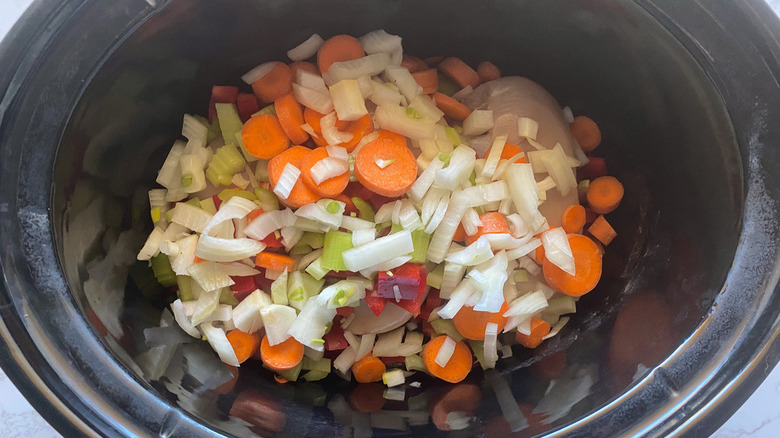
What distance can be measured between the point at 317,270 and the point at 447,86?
0.55 m

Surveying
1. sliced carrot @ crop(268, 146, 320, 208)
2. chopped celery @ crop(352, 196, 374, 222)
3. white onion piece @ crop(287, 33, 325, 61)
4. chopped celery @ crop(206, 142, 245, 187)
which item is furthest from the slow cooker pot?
chopped celery @ crop(352, 196, 374, 222)

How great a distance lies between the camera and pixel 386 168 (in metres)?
1.12

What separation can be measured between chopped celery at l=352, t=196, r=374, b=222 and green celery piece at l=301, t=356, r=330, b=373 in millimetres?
322

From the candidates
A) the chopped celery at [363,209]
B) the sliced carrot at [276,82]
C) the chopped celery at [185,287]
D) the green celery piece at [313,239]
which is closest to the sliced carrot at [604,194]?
the chopped celery at [363,209]

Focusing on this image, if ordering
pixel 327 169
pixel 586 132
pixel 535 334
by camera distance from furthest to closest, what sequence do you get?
pixel 586 132, pixel 535 334, pixel 327 169

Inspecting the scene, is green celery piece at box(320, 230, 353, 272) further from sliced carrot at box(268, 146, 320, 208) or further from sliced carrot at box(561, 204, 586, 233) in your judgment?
sliced carrot at box(561, 204, 586, 233)

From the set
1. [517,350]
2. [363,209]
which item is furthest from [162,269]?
[517,350]

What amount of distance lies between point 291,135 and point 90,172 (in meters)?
0.38

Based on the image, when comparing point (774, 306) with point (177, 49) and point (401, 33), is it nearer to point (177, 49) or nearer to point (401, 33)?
point (401, 33)

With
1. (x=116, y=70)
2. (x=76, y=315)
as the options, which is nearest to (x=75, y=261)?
(x=76, y=315)

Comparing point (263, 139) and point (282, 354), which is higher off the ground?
point (263, 139)

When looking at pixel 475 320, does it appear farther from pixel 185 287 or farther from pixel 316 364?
pixel 185 287

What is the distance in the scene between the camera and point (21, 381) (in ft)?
2.84

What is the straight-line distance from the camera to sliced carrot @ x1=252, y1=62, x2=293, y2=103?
121 centimetres
